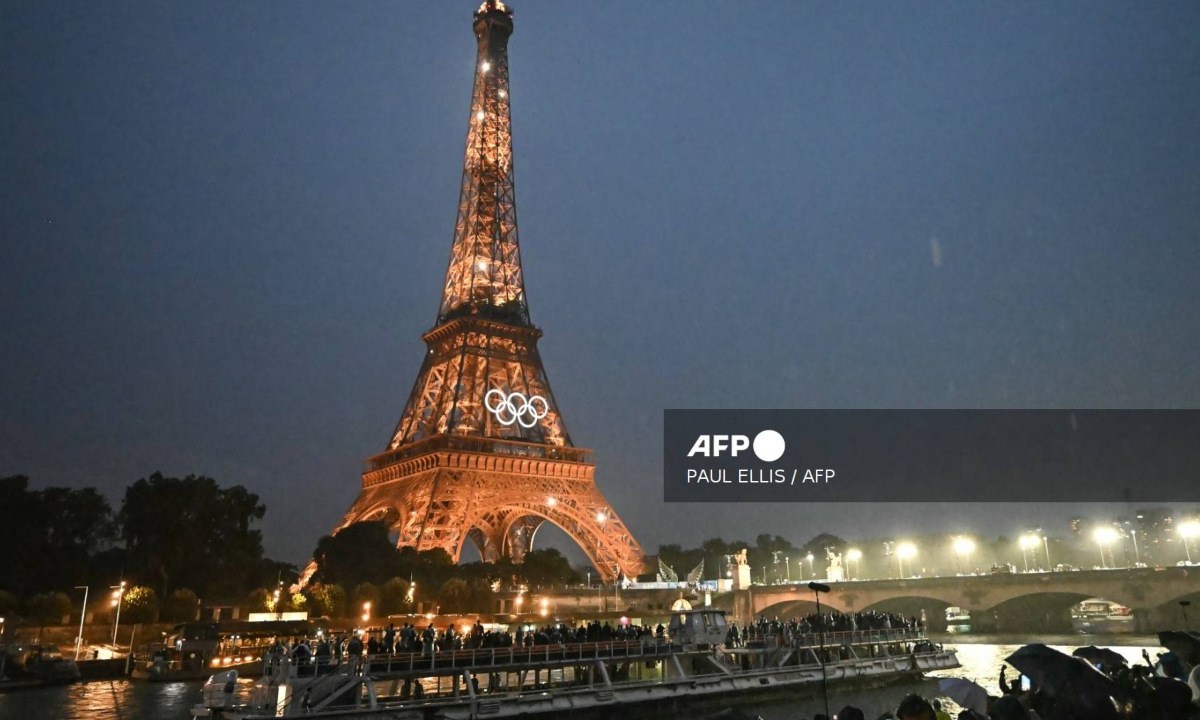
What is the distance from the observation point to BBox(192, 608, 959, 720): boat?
79.0 ft

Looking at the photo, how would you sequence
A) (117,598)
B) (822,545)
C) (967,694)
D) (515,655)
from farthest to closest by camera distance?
(822,545), (117,598), (515,655), (967,694)

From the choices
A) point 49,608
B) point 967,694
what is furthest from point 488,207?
point 967,694

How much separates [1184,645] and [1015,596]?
5012 cm

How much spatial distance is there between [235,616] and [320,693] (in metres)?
42.7

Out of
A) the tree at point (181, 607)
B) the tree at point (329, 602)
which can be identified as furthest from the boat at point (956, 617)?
the tree at point (181, 607)

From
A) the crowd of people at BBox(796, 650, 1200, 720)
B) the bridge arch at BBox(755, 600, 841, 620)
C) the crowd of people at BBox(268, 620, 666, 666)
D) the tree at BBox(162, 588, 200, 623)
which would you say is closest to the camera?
the crowd of people at BBox(796, 650, 1200, 720)

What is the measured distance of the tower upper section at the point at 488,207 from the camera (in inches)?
3410

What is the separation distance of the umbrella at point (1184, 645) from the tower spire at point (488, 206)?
70.3 m

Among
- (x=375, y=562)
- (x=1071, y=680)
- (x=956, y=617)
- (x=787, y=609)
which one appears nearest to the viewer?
(x=1071, y=680)

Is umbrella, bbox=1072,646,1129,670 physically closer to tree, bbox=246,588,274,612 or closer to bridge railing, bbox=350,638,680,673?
bridge railing, bbox=350,638,680,673

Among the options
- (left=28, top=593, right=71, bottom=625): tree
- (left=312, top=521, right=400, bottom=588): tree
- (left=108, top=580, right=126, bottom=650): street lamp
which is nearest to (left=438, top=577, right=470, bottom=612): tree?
(left=312, top=521, right=400, bottom=588): tree

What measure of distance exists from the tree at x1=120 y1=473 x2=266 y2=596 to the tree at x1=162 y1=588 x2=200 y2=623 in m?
6.08

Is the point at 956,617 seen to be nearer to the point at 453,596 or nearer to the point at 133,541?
the point at 453,596

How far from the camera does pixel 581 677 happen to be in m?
32.3
